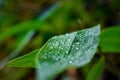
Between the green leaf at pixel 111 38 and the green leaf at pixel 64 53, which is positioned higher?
the green leaf at pixel 64 53

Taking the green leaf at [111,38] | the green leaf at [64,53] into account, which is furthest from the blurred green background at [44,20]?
the green leaf at [64,53]

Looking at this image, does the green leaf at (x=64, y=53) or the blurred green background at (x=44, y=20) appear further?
the blurred green background at (x=44, y=20)

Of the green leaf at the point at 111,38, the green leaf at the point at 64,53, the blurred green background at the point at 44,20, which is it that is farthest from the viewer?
the blurred green background at the point at 44,20

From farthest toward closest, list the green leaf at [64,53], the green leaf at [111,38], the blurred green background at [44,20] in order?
1. the blurred green background at [44,20]
2. the green leaf at [111,38]
3. the green leaf at [64,53]

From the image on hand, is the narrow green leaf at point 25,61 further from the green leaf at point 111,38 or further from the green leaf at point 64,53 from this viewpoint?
the green leaf at point 111,38

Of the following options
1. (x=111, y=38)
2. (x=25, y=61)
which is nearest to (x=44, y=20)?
(x=111, y=38)

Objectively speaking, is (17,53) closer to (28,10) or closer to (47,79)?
(28,10)

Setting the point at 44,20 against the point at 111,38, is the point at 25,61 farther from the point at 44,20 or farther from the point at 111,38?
the point at 44,20

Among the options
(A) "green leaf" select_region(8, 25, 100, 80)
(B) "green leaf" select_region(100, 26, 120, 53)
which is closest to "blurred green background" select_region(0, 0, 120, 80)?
(B) "green leaf" select_region(100, 26, 120, 53)
